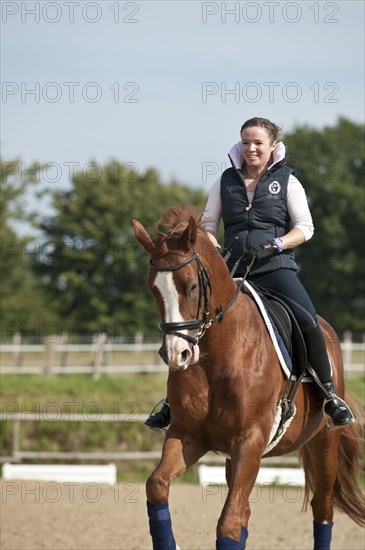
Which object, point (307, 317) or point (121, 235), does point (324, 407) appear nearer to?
point (307, 317)

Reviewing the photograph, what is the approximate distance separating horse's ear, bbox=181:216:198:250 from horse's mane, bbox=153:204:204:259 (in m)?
0.11

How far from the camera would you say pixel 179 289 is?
514 cm

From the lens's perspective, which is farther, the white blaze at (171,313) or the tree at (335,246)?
the tree at (335,246)

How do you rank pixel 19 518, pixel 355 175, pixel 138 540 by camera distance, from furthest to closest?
pixel 355 175, pixel 19 518, pixel 138 540

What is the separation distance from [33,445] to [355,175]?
37625 mm

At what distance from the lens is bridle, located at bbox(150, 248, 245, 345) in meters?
5.07

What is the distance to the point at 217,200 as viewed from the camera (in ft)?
21.4

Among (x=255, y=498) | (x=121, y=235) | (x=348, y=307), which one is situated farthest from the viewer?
(x=348, y=307)

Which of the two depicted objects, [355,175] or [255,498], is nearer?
[255,498]

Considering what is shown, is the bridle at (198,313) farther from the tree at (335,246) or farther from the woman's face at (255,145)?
the tree at (335,246)

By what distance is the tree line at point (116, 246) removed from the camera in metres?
33.9

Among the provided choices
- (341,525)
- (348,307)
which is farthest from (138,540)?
(348,307)

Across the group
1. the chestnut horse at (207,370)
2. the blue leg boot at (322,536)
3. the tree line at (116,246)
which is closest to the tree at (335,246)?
the tree line at (116,246)

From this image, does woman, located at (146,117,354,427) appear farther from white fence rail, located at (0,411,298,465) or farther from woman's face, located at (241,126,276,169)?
white fence rail, located at (0,411,298,465)
